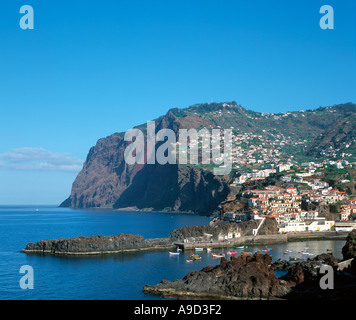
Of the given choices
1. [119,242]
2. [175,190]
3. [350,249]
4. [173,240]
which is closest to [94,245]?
[119,242]

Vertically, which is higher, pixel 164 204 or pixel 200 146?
pixel 200 146

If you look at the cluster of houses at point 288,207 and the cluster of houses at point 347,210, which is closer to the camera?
the cluster of houses at point 288,207

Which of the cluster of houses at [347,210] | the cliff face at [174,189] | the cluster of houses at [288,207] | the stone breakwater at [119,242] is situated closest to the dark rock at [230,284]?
the stone breakwater at [119,242]

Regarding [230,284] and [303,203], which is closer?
[230,284]

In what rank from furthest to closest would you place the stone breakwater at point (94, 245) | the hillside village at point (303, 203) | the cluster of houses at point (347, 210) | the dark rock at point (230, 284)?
the cluster of houses at point (347, 210) → the hillside village at point (303, 203) → the stone breakwater at point (94, 245) → the dark rock at point (230, 284)

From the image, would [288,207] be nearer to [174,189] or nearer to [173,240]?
[173,240]

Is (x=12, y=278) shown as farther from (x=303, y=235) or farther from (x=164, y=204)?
(x=164, y=204)

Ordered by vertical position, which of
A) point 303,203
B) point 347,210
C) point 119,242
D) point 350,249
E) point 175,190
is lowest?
point 119,242

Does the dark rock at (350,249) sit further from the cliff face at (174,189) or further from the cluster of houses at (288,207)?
the cliff face at (174,189)
